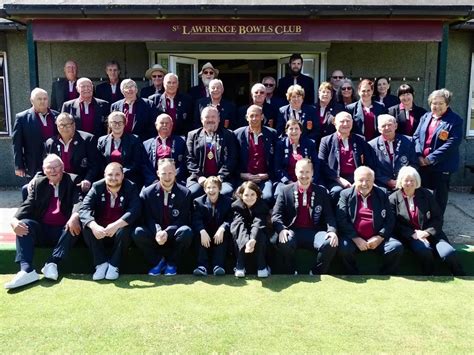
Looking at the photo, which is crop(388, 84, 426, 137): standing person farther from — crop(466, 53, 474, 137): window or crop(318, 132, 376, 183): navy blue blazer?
crop(466, 53, 474, 137): window

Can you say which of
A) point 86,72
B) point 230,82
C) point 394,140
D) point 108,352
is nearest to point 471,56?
point 394,140

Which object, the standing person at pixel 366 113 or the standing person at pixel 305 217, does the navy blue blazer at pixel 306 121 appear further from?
the standing person at pixel 305 217

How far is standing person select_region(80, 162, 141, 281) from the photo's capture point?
443 centimetres

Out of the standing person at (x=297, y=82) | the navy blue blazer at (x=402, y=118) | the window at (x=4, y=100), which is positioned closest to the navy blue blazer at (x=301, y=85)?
the standing person at (x=297, y=82)

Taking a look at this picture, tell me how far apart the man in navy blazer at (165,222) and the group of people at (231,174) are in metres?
0.01

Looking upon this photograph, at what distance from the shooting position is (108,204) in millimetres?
4641

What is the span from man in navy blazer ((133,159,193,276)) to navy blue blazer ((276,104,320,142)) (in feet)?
5.07

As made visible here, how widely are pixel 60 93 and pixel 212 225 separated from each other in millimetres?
3002

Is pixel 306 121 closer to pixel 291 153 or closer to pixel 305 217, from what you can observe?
pixel 291 153

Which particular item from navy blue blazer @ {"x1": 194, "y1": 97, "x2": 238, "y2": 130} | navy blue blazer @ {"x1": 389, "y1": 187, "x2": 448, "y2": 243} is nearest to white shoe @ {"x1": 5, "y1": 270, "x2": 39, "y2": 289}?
navy blue blazer @ {"x1": 194, "y1": 97, "x2": 238, "y2": 130}

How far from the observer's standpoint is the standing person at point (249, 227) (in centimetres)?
443

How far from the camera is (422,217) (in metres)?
4.68

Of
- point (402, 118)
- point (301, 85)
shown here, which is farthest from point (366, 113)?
point (301, 85)

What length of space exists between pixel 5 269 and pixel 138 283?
143 cm
